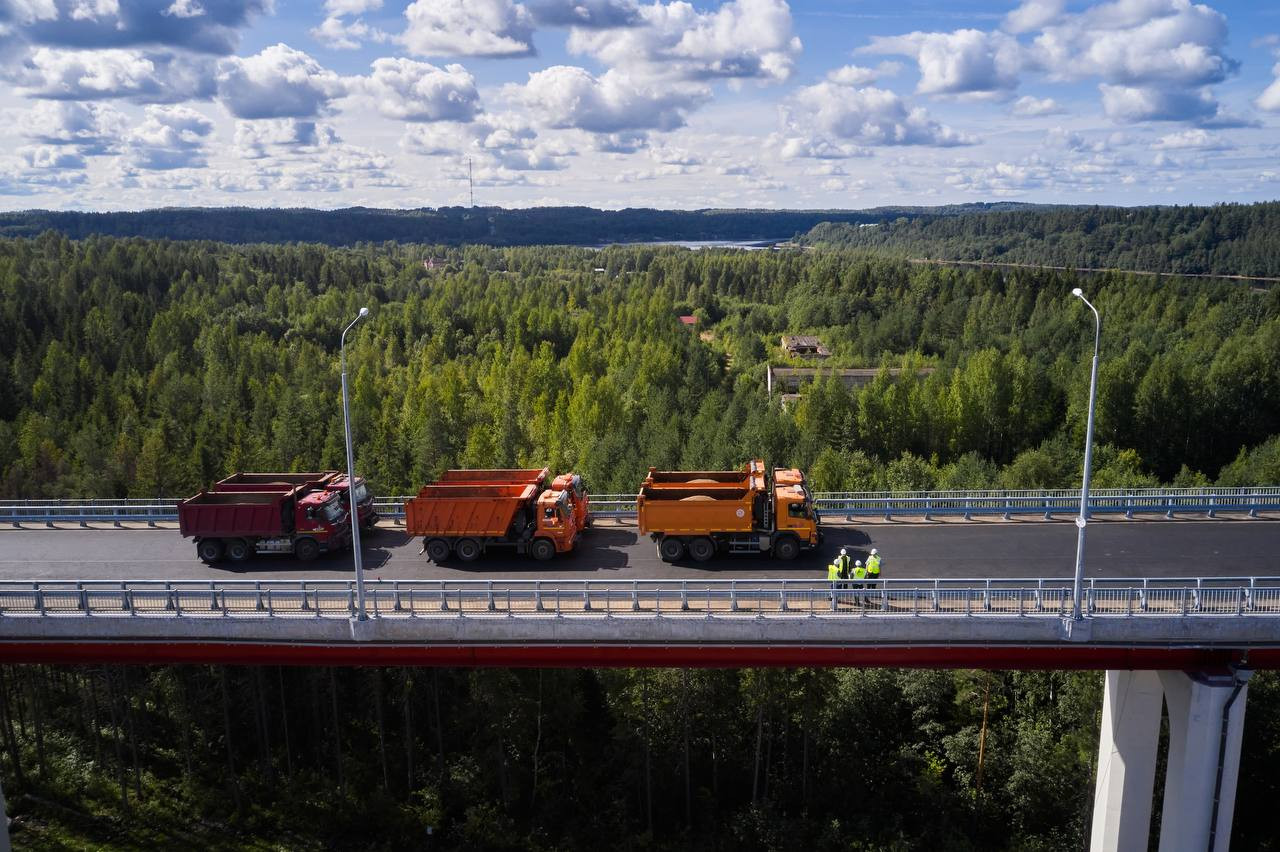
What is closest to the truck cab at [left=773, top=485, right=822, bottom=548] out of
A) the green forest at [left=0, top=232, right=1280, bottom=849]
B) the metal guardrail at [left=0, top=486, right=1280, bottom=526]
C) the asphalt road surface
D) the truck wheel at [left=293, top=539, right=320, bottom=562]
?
the asphalt road surface

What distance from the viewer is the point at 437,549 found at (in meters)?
32.2

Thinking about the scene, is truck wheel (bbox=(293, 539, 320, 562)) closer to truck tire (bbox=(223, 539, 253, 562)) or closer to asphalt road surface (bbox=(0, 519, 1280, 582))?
asphalt road surface (bbox=(0, 519, 1280, 582))

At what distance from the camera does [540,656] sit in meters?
26.6

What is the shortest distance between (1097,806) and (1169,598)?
22.2 feet

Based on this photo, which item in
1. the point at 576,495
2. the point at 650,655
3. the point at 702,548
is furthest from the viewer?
the point at 576,495

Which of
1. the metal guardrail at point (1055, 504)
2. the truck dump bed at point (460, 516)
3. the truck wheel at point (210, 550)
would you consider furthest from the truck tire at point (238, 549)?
the truck dump bed at point (460, 516)

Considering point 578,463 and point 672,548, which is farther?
point 578,463

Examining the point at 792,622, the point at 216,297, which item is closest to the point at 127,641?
the point at 792,622

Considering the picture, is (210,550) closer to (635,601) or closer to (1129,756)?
(635,601)

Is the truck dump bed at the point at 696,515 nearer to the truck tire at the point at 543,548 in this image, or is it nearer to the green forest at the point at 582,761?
the truck tire at the point at 543,548

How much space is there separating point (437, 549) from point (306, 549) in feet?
16.6

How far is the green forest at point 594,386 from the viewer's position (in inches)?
2734

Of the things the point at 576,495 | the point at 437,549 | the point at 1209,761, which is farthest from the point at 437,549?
the point at 1209,761

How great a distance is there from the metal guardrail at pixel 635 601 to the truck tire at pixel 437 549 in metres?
3.75
